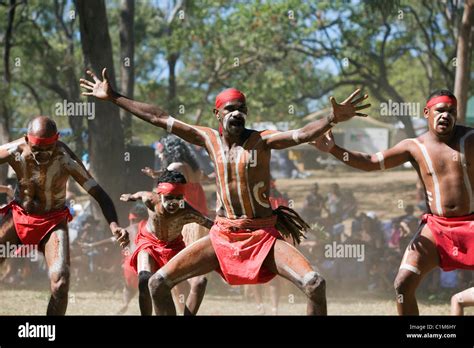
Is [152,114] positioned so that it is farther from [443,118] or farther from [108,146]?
[108,146]

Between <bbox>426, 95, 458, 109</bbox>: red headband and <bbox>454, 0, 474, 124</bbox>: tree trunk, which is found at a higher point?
<bbox>454, 0, 474, 124</bbox>: tree trunk

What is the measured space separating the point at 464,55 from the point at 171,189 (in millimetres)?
6272

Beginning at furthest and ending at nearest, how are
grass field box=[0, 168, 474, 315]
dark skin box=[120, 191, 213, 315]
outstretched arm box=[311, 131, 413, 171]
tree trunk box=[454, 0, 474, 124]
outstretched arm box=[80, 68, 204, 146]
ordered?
tree trunk box=[454, 0, 474, 124], grass field box=[0, 168, 474, 315], dark skin box=[120, 191, 213, 315], outstretched arm box=[311, 131, 413, 171], outstretched arm box=[80, 68, 204, 146]

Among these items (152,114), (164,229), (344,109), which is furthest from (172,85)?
(344,109)

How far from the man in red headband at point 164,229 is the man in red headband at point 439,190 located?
5.13 ft

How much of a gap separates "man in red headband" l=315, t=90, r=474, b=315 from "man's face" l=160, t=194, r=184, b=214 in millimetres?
1583

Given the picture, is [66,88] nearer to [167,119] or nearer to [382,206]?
[382,206]

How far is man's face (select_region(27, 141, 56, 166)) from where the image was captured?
23.8 feet

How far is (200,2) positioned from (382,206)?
6.71 meters

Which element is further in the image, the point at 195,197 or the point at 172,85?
the point at 172,85

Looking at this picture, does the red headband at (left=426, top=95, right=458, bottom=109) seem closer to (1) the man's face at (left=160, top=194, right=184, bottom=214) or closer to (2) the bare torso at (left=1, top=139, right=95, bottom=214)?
(1) the man's face at (left=160, top=194, right=184, bottom=214)

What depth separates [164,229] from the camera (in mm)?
8016

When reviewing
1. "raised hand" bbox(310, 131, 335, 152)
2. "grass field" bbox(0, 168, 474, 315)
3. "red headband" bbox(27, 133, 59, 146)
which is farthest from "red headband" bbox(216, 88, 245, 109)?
"grass field" bbox(0, 168, 474, 315)
